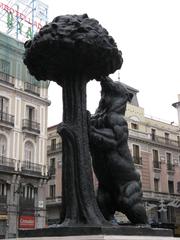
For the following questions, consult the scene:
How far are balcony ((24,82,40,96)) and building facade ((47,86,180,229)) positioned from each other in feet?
21.7

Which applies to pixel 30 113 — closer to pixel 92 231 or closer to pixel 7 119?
pixel 7 119

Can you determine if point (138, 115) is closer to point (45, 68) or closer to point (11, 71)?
Result: point (11, 71)

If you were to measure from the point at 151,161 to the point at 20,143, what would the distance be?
13286mm

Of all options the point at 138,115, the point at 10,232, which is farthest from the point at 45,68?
the point at 138,115

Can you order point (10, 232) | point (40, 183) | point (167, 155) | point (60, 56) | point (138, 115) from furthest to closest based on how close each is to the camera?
point (167, 155), point (138, 115), point (40, 183), point (10, 232), point (60, 56)

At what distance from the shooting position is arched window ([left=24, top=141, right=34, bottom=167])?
1433 inches

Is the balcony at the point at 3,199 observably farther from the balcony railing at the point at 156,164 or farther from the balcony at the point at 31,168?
the balcony railing at the point at 156,164

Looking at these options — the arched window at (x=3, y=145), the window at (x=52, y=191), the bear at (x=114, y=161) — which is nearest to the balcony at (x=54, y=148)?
the window at (x=52, y=191)

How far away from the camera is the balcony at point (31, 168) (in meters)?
35.6

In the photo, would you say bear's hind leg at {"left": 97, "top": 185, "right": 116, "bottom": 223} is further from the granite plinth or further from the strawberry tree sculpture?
the granite plinth

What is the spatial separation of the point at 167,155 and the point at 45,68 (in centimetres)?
3975

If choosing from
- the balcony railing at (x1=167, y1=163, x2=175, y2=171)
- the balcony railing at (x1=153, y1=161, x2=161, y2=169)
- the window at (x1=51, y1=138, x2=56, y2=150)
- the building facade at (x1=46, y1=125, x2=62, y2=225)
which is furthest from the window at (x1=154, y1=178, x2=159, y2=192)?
the window at (x1=51, y1=138, x2=56, y2=150)

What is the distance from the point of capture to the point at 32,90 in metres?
38.1

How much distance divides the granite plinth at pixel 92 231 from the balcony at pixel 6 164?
28805 millimetres
